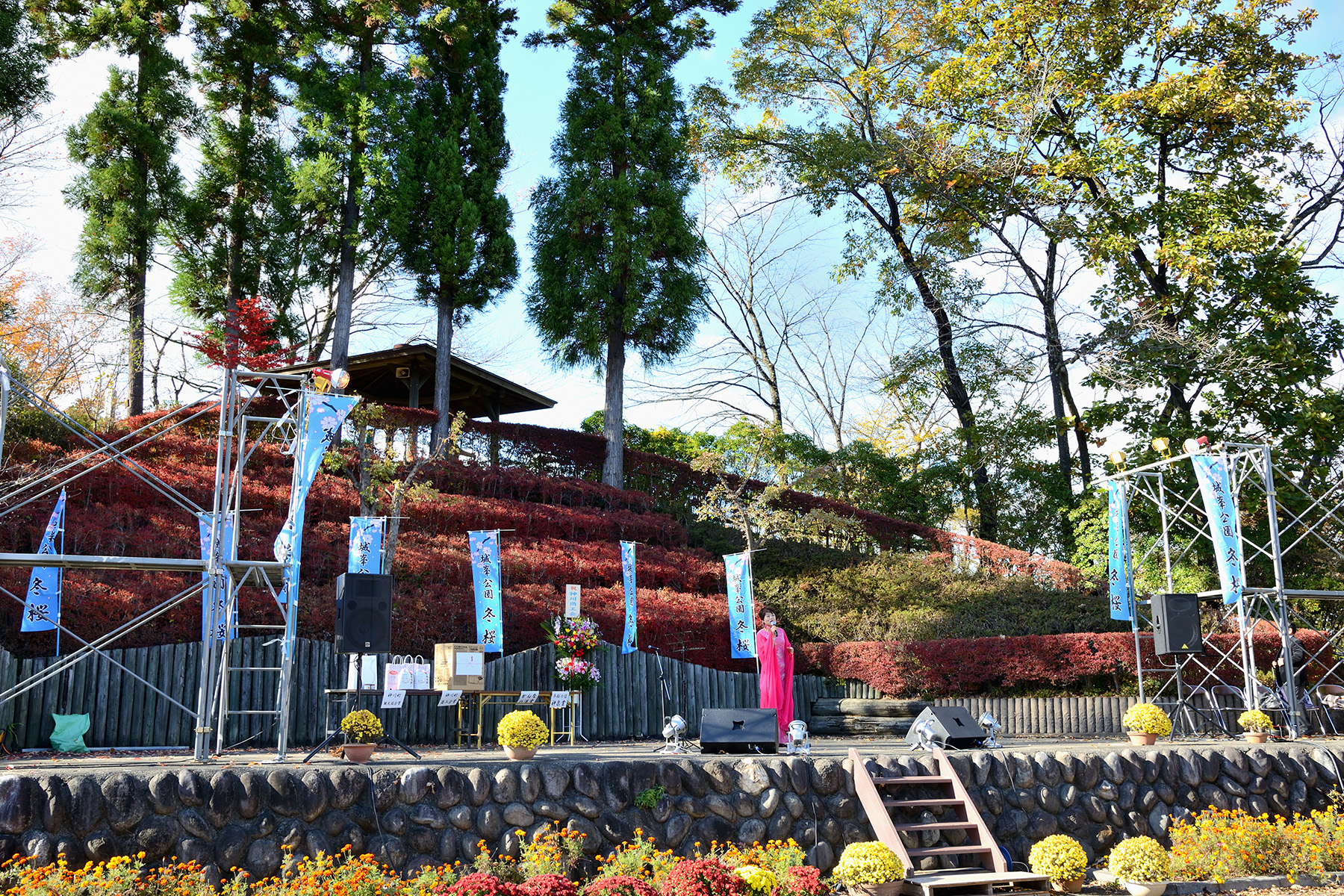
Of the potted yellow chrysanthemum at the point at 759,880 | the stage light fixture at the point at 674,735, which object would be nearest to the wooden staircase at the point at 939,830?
the potted yellow chrysanthemum at the point at 759,880

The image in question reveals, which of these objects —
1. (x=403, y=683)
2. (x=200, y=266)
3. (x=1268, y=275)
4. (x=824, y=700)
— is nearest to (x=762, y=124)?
(x=1268, y=275)

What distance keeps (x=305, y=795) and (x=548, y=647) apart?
20.4ft

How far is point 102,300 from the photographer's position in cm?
2147

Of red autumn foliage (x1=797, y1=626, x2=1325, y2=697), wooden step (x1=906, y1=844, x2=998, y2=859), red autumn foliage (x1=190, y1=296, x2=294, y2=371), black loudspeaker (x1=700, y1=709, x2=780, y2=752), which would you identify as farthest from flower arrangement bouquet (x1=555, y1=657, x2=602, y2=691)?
red autumn foliage (x1=190, y1=296, x2=294, y2=371)

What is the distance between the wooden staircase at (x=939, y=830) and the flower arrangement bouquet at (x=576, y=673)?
4.65 metres

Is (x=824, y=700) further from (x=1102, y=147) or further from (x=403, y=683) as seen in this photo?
(x=1102, y=147)

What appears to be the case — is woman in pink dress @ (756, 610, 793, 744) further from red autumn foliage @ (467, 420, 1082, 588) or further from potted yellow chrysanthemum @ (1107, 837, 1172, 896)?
red autumn foliage @ (467, 420, 1082, 588)

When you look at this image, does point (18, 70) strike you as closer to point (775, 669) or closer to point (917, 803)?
point (775, 669)

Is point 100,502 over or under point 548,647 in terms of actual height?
over

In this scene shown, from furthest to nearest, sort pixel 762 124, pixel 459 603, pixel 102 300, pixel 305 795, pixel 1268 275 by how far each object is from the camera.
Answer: pixel 762 124 → pixel 102 300 → pixel 1268 275 → pixel 459 603 → pixel 305 795

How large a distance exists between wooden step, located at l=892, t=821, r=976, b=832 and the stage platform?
0.66 meters

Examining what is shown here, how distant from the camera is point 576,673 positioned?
1265 centimetres

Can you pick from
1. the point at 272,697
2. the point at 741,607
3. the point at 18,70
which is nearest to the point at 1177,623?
the point at 741,607

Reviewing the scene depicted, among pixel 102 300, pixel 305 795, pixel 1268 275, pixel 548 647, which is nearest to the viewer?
pixel 305 795
